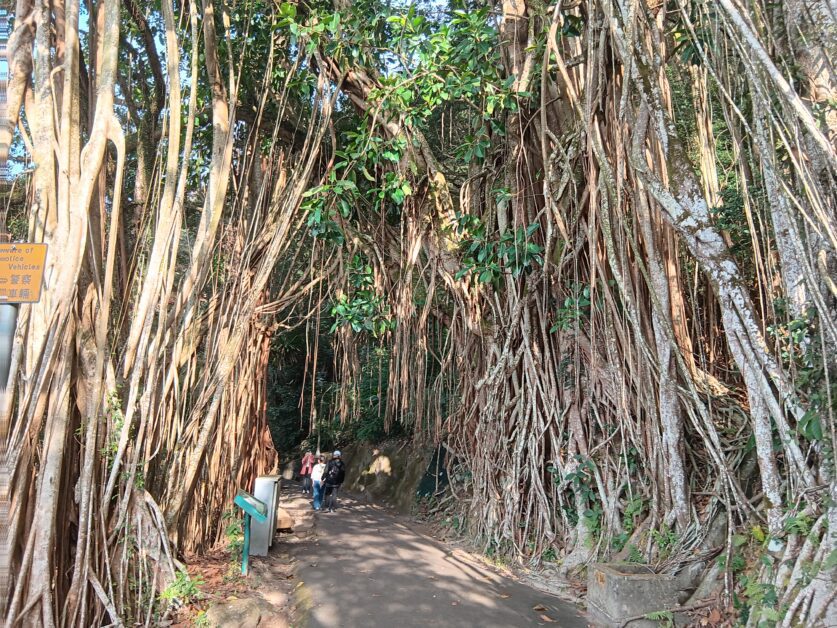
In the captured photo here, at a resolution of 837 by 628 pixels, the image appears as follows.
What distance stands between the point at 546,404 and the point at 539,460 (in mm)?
483

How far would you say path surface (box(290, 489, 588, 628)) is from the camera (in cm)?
342

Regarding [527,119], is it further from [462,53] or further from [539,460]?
[539,460]

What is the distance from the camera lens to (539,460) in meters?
4.99

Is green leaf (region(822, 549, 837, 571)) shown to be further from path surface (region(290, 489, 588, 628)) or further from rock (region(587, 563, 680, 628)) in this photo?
path surface (region(290, 489, 588, 628))

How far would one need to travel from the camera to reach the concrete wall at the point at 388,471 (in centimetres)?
923

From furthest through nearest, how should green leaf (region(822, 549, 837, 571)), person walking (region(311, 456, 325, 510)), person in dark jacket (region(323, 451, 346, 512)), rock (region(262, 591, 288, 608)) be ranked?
person in dark jacket (region(323, 451, 346, 512))
person walking (region(311, 456, 325, 510))
rock (region(262, 591, 288, 608))
green leaf (region(822, 549, 837, 571))

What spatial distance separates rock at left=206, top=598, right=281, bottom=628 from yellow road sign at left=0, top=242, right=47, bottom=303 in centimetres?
203

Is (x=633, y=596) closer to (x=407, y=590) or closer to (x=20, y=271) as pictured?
(x=407, y=590)

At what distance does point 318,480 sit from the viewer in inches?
306

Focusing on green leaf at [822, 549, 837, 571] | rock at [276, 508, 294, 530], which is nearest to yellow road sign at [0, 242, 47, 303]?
green leaf at [822, 549, 837, 571]

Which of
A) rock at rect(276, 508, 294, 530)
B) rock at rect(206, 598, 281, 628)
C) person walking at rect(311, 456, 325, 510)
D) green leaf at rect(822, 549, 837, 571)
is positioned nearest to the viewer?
green leaf at rect(822, 549, 837, 571)

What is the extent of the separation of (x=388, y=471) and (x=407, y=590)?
6.56 meters

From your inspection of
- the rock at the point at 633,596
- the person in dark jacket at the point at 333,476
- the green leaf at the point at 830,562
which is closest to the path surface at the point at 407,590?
the rock at the point at 633,596

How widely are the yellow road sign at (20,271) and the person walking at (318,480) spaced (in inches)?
219
